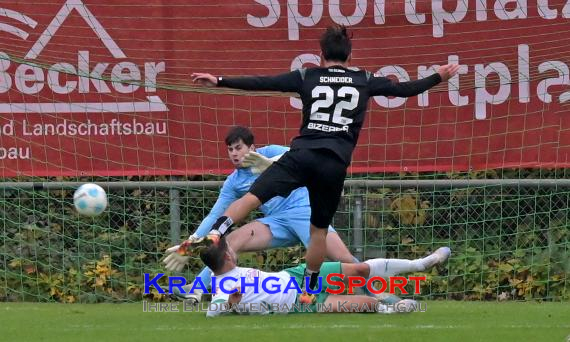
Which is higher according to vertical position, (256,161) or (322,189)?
(256,161)

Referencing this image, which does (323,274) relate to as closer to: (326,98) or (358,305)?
(358,305)

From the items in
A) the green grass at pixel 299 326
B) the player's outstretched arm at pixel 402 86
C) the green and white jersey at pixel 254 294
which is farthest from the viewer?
the green and white jersey at pixel 254 294

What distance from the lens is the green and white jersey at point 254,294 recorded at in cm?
877

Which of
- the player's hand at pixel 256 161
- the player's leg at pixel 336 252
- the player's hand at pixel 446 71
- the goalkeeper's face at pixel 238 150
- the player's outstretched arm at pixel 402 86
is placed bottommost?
the player's leg at pixel 336 252

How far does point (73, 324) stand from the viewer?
8.82 meters

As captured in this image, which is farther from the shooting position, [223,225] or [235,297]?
[235,297]

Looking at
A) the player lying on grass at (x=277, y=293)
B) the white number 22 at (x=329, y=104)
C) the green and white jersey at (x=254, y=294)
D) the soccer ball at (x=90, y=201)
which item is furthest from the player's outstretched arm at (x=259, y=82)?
the soccer ball at (x=90, y=201)

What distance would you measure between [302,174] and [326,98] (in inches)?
21.3

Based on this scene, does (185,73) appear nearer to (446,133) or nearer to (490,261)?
(446,133)

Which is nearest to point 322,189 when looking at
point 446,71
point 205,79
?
point 205,79

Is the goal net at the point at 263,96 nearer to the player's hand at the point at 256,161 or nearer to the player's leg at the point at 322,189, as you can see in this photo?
the player's hand at the point at 256,161

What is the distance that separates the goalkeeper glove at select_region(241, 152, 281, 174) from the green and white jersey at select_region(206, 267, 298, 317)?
0.94 metres

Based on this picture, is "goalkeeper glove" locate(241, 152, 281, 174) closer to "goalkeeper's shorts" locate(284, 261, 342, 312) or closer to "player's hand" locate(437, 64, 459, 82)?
"goalkeeper's shorts" locate(284, 261, 342, 312)

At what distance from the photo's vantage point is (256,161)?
9.46 m
